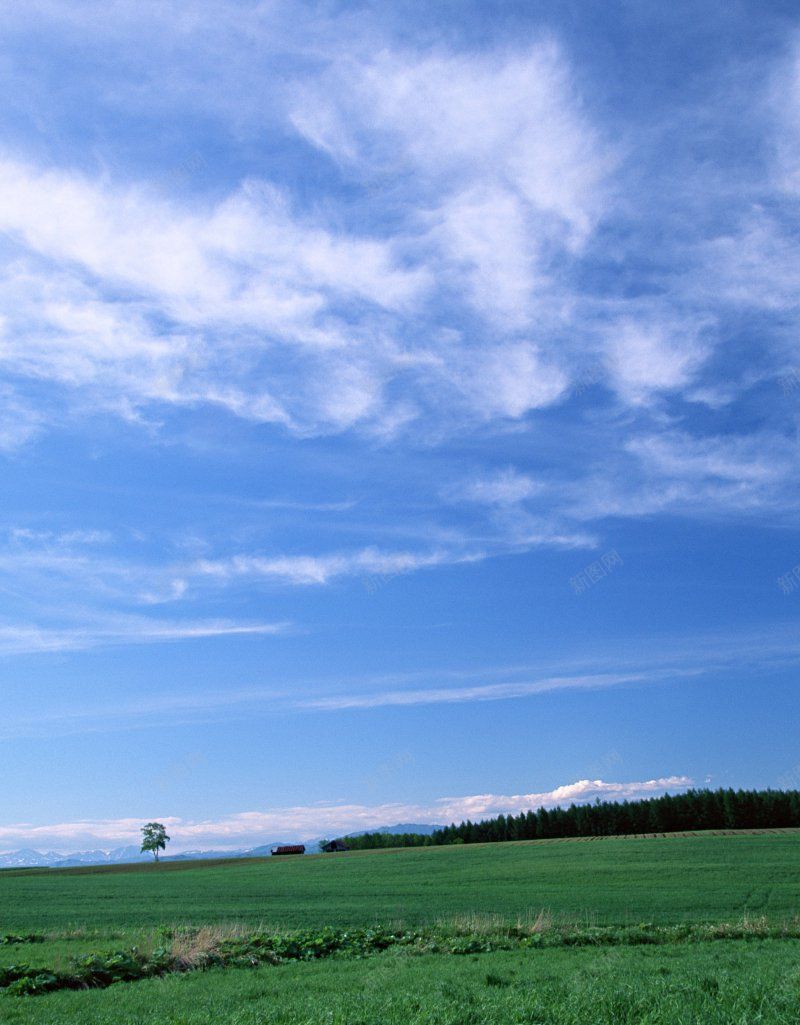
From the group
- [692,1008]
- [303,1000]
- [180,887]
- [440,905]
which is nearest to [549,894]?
[440,905]

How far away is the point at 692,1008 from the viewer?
10133 mm

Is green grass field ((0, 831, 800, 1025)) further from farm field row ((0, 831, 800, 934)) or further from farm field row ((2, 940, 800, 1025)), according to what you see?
farm field row ((0, 831, 800, 934))

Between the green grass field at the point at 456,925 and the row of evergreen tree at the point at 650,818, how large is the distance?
47760 mm

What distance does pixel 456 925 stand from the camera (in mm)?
30281

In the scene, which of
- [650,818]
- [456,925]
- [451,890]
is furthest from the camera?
[650,818]

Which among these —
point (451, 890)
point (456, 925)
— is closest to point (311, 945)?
point (456, 925)

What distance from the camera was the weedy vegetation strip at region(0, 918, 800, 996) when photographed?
65.6 feet

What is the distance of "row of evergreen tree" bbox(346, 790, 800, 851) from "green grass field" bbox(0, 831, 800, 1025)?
157ft

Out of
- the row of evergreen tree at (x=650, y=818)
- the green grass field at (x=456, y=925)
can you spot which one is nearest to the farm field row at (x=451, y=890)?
the green grass field at (x=456, y=925)

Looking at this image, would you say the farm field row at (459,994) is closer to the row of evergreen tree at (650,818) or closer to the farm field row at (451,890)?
the farm field row at (451,890)

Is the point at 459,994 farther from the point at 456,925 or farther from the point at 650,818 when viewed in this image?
the point at 650,818

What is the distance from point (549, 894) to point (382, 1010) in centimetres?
4161

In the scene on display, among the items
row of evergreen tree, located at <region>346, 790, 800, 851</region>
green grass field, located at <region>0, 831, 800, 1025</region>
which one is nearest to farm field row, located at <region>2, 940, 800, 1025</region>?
green grass field, located at <region>0, 831, 800, 1025</region>

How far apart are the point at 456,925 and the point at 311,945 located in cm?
748
